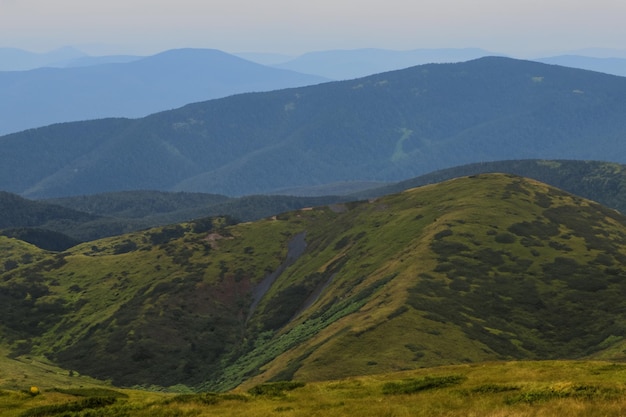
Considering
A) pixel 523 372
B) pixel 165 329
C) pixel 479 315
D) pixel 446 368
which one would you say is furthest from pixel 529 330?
pixel 165 329

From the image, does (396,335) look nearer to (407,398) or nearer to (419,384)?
(419,384)

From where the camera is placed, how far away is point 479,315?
11250 cm

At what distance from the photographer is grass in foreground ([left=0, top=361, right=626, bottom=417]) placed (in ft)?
115

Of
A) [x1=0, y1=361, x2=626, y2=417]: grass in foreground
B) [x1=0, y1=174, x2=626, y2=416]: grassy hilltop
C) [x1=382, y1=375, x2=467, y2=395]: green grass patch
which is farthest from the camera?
[x1=382, y1=375, x2=467, y2=395]: green grass patch

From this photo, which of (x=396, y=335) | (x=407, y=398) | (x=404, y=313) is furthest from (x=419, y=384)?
(x=404, y=313)

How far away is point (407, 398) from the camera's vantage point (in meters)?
40.5

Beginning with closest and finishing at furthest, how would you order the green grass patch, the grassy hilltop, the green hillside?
the grassy hilltop < the green grass patch < the green hillside

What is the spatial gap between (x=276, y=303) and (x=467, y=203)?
58150mm

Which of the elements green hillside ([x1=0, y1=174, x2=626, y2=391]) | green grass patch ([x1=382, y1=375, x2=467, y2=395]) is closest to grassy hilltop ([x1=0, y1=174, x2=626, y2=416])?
green grass patch ([x1=382, y1=375, x2=467, y2=395])

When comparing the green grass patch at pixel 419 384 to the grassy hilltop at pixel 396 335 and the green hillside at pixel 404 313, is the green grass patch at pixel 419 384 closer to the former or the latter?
the grassy hilltop at pixel 396 335

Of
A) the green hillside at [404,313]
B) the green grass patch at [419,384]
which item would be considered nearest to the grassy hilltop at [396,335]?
the green grass patch at [419,384]

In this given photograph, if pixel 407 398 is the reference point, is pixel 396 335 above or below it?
below

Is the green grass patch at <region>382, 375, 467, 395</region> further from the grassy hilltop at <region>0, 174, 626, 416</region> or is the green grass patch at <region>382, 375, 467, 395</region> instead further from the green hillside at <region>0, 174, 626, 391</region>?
the green hillside at <region>0, 174, 626, 391</region>

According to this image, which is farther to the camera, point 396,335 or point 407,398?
point 396,335
